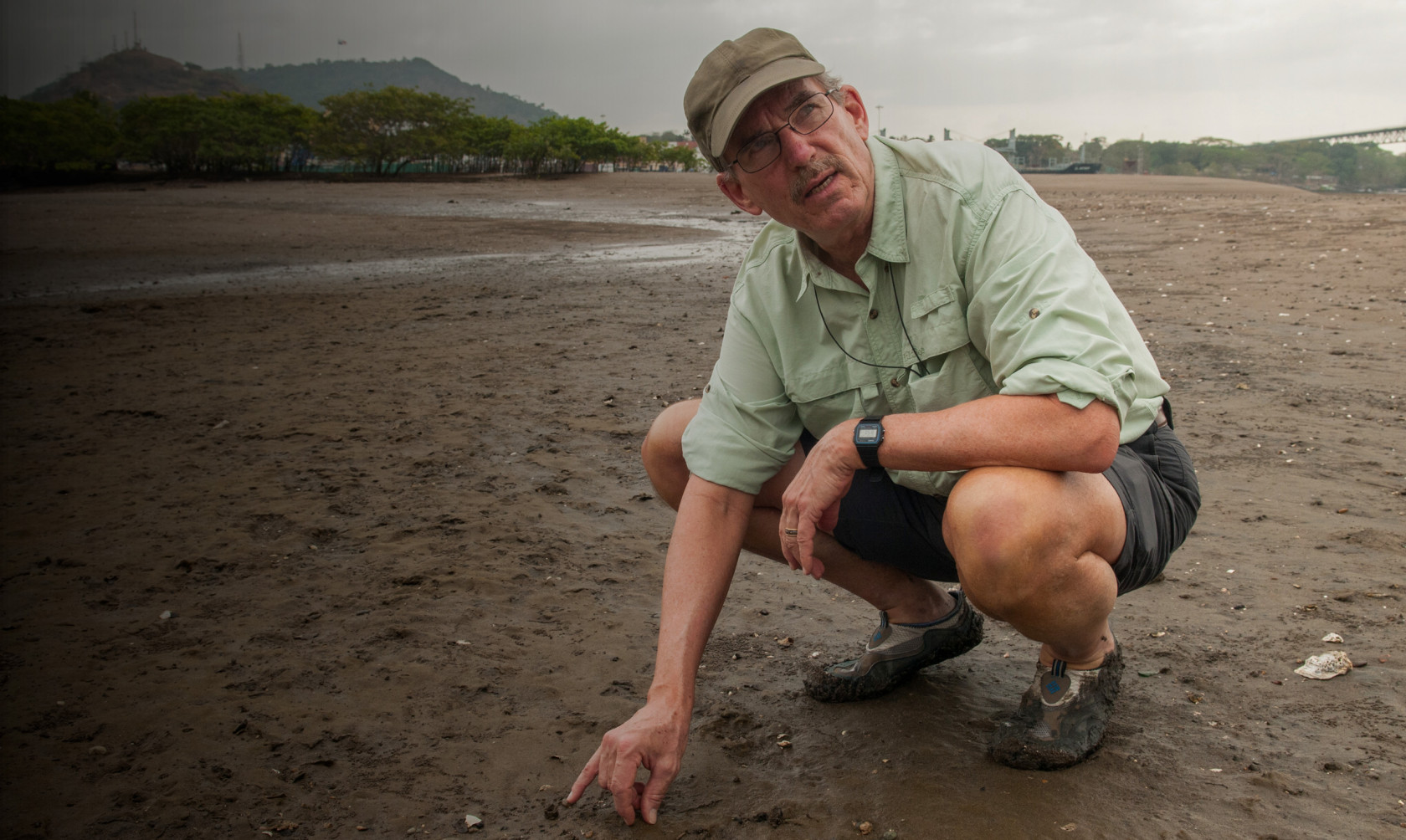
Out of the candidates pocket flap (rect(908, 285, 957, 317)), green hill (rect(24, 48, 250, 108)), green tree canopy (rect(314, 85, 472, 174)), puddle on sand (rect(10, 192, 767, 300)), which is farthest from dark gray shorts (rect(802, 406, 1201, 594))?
green hill (rect(24, 48, 250, 108))

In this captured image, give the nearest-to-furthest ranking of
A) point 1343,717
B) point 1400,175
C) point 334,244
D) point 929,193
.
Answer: point 929,193 < point 1343,717 < point 334,244 < point 1400,175

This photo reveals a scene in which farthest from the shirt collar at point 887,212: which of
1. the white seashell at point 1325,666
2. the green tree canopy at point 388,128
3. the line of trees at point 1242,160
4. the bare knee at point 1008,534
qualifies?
the green tree canopy at point 388,128

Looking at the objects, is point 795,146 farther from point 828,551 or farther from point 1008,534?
point 828,551

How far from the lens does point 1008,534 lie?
5.18ft

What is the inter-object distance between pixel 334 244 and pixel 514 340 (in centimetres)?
888

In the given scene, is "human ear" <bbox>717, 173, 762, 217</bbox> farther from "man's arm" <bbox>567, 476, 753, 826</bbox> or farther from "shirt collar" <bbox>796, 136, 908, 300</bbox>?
"man's arm" <bbox>567, 476, 753, 826</bbox>

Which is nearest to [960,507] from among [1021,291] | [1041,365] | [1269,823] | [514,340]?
[1041,365]

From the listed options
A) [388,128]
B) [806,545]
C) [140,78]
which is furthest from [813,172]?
[140,78]

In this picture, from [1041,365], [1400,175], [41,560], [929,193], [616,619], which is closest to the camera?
[1041,365]

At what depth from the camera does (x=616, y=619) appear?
259 cm

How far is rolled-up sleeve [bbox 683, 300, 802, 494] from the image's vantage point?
1933 millimetres

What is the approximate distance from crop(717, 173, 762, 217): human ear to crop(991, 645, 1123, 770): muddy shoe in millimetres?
1069

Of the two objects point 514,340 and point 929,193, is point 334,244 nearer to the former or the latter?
point 514,340

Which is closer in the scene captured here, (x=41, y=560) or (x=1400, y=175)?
(x=41, y=560)
